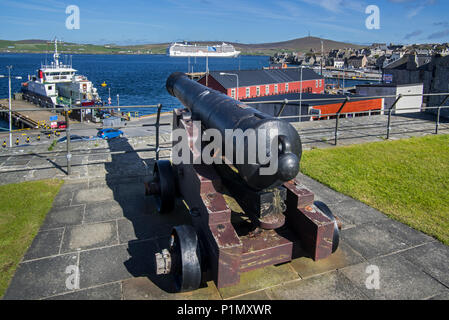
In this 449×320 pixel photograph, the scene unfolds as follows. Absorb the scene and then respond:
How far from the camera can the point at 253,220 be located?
332cm

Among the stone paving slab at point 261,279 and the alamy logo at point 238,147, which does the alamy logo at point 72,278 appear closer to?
the stone paving slab at point 261,279

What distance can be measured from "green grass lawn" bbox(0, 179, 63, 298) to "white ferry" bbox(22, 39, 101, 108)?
46.8 meters

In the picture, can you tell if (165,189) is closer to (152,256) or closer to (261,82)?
(152,256)

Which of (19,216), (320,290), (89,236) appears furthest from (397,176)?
(19,216)

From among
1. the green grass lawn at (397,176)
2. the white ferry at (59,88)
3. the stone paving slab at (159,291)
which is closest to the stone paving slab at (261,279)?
the stone paving slab at (159,291)

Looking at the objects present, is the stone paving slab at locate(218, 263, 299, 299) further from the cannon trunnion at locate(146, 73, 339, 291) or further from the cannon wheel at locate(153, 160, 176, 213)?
the cannon wheel at locate(153, 160, 176, 213)

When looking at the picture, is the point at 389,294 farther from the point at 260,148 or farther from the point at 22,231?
the point at 22,231

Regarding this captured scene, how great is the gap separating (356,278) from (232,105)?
2075mm

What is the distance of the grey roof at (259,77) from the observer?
44125 millimetres

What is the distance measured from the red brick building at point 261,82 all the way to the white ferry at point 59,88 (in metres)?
Result: 18.3

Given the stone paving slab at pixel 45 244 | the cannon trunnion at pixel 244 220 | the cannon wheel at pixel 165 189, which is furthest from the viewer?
the cannon wheel at pixel 165 189

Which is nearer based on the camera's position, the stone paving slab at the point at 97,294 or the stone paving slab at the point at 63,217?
the stone paving slab at the point at 97,294

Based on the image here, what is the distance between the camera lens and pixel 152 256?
375 centimetres
